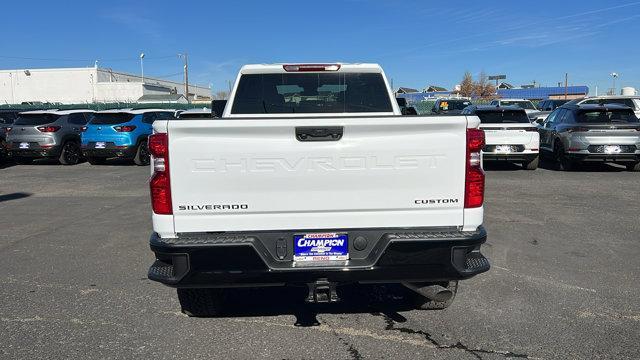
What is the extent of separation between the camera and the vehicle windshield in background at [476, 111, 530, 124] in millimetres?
12523

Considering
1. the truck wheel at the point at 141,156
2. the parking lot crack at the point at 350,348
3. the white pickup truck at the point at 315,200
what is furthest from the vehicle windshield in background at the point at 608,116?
the truck wheel at the point at 141,156

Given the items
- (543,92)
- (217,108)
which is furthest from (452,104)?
(543,92)

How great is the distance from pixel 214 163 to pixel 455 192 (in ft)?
5.01

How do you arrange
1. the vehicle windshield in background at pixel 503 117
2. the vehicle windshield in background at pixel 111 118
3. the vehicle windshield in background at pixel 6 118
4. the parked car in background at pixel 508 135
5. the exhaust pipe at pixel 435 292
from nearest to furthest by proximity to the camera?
the exhaust pipe at pixel 435 292, the parked car in background at pixel 508 135, the vehicle windshield in background at pixel 503 117, the vehicle windshield in background at pixel 111 118, the vehicle windshield in background at pixel 6 118

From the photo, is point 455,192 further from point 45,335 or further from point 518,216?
point 518,216

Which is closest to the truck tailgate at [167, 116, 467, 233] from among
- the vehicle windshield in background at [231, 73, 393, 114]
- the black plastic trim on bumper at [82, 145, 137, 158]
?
the vehicle windshield in background at [231, 73, 393, 114]

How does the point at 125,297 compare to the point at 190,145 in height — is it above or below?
below

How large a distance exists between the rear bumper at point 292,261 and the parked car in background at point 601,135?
406 inches

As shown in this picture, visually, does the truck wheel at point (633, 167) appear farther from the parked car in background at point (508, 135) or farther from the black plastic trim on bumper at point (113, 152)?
the black plastic trim on bumper at point (113, 152)

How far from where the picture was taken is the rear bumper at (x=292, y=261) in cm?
319

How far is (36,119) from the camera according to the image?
16.0 metres

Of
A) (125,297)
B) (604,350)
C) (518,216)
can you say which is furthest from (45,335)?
(518,216)

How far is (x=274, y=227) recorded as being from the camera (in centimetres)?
326

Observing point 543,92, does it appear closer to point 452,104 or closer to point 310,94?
point 452,104
